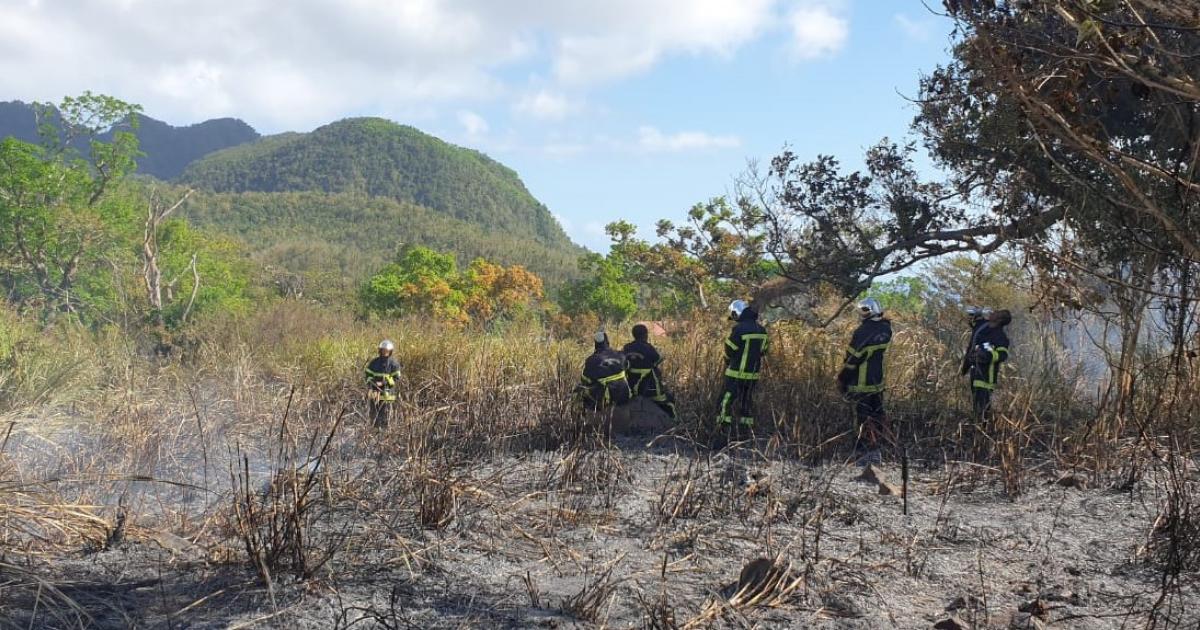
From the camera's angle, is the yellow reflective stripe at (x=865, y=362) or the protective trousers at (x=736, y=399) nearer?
the yellow reflective stripe at (x=865, y=362)

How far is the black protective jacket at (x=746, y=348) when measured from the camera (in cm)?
870

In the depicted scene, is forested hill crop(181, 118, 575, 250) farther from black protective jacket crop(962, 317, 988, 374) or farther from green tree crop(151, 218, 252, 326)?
black protective jacket crop(962, 317, 988, 374)

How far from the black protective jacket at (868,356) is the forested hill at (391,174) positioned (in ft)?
334

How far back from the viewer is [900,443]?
8.71 meters

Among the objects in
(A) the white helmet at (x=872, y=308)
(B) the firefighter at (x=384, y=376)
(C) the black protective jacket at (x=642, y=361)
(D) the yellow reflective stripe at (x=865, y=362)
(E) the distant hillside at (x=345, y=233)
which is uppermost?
(E) the distant hillside at (x=345, y=233)

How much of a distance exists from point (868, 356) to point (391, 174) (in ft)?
390

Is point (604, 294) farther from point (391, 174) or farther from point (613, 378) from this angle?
point (391, 174)

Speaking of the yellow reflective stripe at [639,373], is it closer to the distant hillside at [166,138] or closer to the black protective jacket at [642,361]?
the black protective jacket at [642,361]

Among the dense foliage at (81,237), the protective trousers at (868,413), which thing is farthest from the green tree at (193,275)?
the protective trousers at (868,413)

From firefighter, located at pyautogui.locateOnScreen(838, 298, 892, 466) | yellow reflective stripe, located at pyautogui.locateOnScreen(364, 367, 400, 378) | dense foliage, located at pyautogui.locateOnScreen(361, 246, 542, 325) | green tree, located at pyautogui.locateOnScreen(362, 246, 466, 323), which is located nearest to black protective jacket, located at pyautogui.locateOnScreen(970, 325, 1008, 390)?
firefighter, located at pyautogui.locateOnScreen(838, 298, 892, 466)

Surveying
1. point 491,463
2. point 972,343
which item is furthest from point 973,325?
point 491,463

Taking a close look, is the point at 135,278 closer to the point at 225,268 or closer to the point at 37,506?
the point at 225,268

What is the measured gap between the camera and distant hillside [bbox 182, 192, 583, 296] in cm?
6712

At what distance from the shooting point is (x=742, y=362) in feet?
28.6
